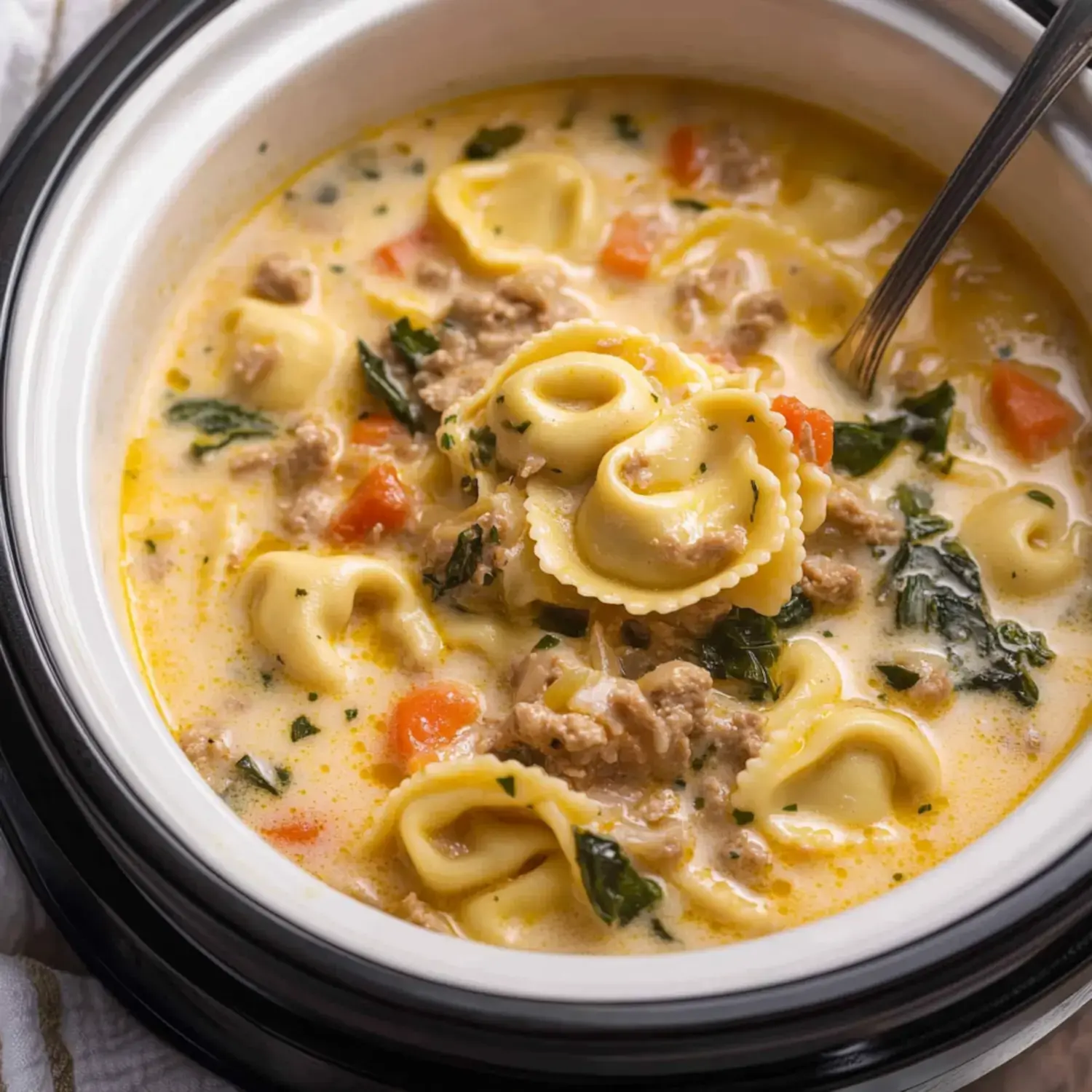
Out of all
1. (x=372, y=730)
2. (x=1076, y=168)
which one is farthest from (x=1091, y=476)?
(x=372, y=730)

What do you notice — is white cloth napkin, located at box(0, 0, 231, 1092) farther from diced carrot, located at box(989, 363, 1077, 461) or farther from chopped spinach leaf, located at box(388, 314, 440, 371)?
diced carrot, located at box(989, 363, 1077, 461)

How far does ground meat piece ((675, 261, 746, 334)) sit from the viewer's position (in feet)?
13.9

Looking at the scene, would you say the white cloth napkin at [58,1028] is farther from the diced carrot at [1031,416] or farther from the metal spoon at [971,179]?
the diced carrot at [1031,416]

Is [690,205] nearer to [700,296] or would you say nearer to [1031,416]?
[700,296]

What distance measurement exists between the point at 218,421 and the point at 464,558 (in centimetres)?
100

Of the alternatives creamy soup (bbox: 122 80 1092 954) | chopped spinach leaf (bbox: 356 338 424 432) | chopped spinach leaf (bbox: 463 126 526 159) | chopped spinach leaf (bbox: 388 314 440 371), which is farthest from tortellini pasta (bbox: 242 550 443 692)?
chopped spinach leaf (bbox: 463 126 526 159)

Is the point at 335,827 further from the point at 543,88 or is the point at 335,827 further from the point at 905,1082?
the point at 543,88

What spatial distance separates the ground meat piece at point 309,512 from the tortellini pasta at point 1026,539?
1.87 metres

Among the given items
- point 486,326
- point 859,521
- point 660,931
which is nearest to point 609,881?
point 660,931

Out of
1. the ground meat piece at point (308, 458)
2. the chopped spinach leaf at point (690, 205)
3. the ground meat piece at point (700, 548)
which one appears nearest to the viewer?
the ground meat piece at point (700, 548)

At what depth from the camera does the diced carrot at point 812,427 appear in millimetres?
3777

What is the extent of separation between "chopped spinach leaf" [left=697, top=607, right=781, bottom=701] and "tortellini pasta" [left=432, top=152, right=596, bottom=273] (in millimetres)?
1470

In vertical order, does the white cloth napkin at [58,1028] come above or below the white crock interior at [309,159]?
below

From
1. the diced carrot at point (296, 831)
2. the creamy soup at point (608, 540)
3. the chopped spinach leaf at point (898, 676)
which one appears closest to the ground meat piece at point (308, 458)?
the creamy soup at point (608, 540)
